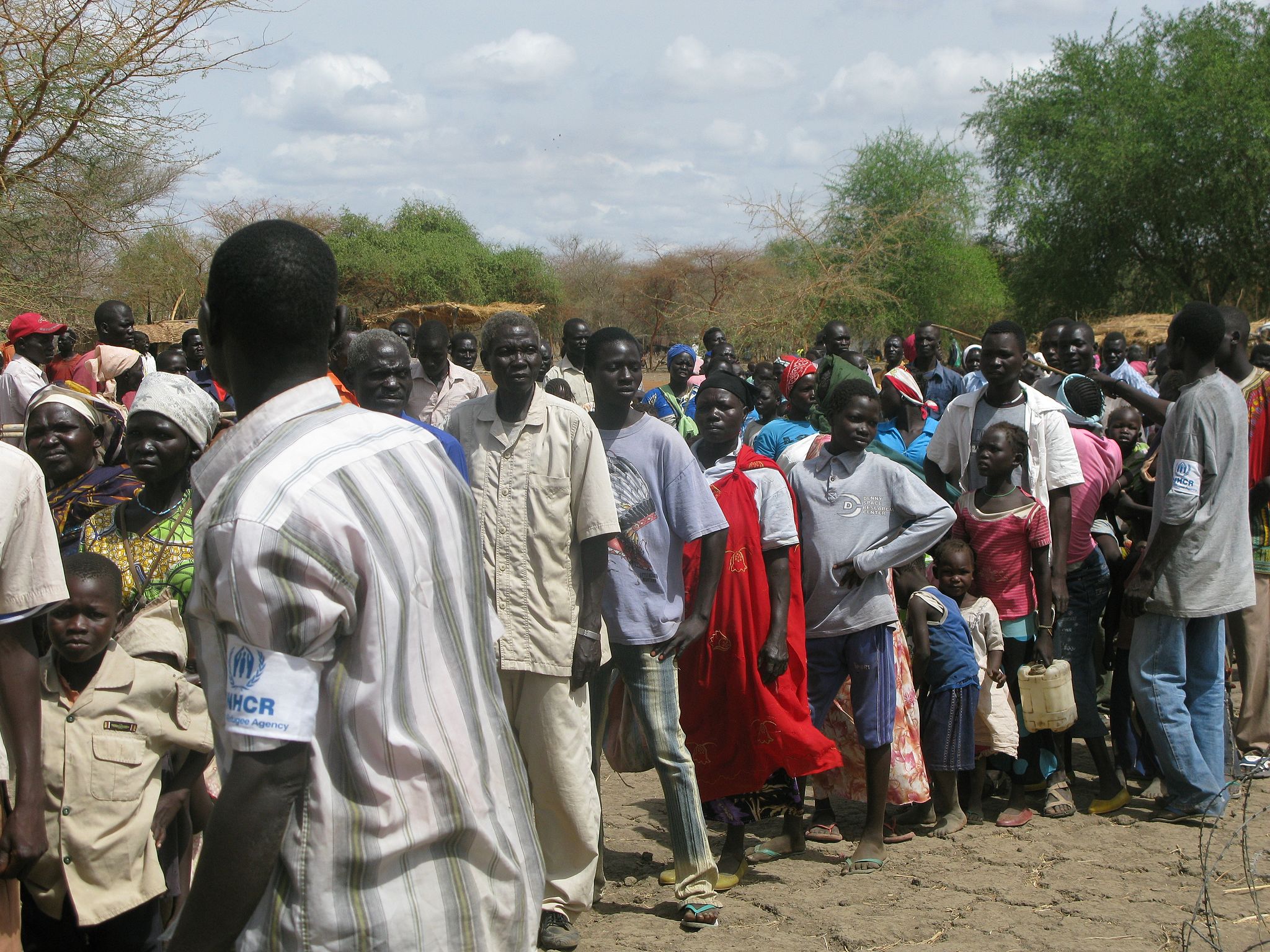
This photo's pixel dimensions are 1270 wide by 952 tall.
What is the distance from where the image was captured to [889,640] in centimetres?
459

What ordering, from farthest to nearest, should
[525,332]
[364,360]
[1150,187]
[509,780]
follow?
[1150,187]
[364,360]
[525,332]
[509,780]

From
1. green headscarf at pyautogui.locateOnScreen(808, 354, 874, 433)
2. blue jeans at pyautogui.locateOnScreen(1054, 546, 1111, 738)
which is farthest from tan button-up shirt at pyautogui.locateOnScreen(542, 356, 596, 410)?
blue jeans at pyautogui.locateOnScreen(1054, 546, 1111, 738)

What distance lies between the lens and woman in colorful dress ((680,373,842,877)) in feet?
14.2

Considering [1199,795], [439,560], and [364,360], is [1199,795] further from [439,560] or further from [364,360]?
[439,560]

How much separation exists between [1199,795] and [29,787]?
14.8 feet

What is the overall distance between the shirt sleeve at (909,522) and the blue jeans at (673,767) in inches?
38.4

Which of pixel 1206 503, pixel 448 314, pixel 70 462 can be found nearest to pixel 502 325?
pixel 70 462

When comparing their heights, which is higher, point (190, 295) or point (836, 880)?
point (190, 295)

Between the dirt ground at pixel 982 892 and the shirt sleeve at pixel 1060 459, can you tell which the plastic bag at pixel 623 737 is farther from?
the shirt sleeve at pixel 1060 459

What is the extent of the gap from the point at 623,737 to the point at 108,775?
197cm

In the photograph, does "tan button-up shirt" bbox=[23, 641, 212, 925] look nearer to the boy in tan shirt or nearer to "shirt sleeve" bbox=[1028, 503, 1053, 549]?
the boy in tan shirt

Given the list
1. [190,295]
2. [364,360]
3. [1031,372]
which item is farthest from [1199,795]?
[190,295]

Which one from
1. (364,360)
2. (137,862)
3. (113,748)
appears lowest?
(137,862)

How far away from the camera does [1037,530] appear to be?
502 cm
